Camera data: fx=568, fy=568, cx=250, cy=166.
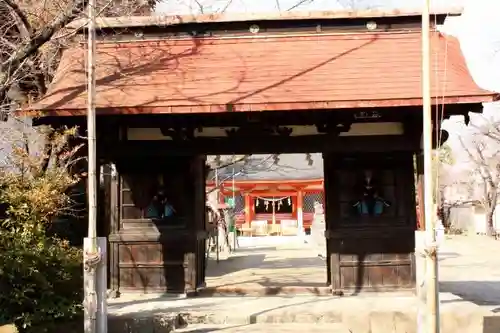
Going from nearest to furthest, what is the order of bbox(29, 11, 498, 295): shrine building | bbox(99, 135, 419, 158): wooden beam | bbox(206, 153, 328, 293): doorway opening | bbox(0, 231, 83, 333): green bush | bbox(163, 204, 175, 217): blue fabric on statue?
bbox(0, 231, 83, 333): green bush < bbox(29, 11, 498, 295): shrine building < bbox(99, 135, 419, 158): wooden beam < bbox(163, 204, 175, 217): blue fabric on statue < bbox(206, 153, 328, 293): doorway opening

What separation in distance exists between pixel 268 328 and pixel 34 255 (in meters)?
3.34

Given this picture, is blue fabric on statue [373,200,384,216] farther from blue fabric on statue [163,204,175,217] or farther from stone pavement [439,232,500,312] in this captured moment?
blue fabric on statue [163,204,175,217]

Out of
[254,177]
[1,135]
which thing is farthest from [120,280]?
[254,177]

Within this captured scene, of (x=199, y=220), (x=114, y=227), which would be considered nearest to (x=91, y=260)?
(x=114, y=227)

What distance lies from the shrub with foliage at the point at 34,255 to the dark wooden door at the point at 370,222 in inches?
175

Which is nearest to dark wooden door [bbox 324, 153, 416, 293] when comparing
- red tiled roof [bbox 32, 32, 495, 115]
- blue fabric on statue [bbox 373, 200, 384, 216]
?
blue fabric on statue [bbox 373, 200, 384, 216]

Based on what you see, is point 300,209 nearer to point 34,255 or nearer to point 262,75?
point 262,75

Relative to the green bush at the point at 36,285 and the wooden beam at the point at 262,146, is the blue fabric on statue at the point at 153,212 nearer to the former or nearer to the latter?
the wooden beam at the point at 262,146

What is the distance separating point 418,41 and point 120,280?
691 cm

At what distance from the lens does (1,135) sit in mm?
9195

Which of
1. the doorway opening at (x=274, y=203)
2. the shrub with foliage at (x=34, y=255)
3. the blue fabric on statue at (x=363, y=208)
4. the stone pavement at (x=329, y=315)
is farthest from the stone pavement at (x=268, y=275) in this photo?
the doorway opening at (x=274, y=203)

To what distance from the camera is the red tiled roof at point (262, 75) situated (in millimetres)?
8508

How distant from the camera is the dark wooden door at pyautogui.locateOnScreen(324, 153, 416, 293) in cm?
996

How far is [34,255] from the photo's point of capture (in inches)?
290
